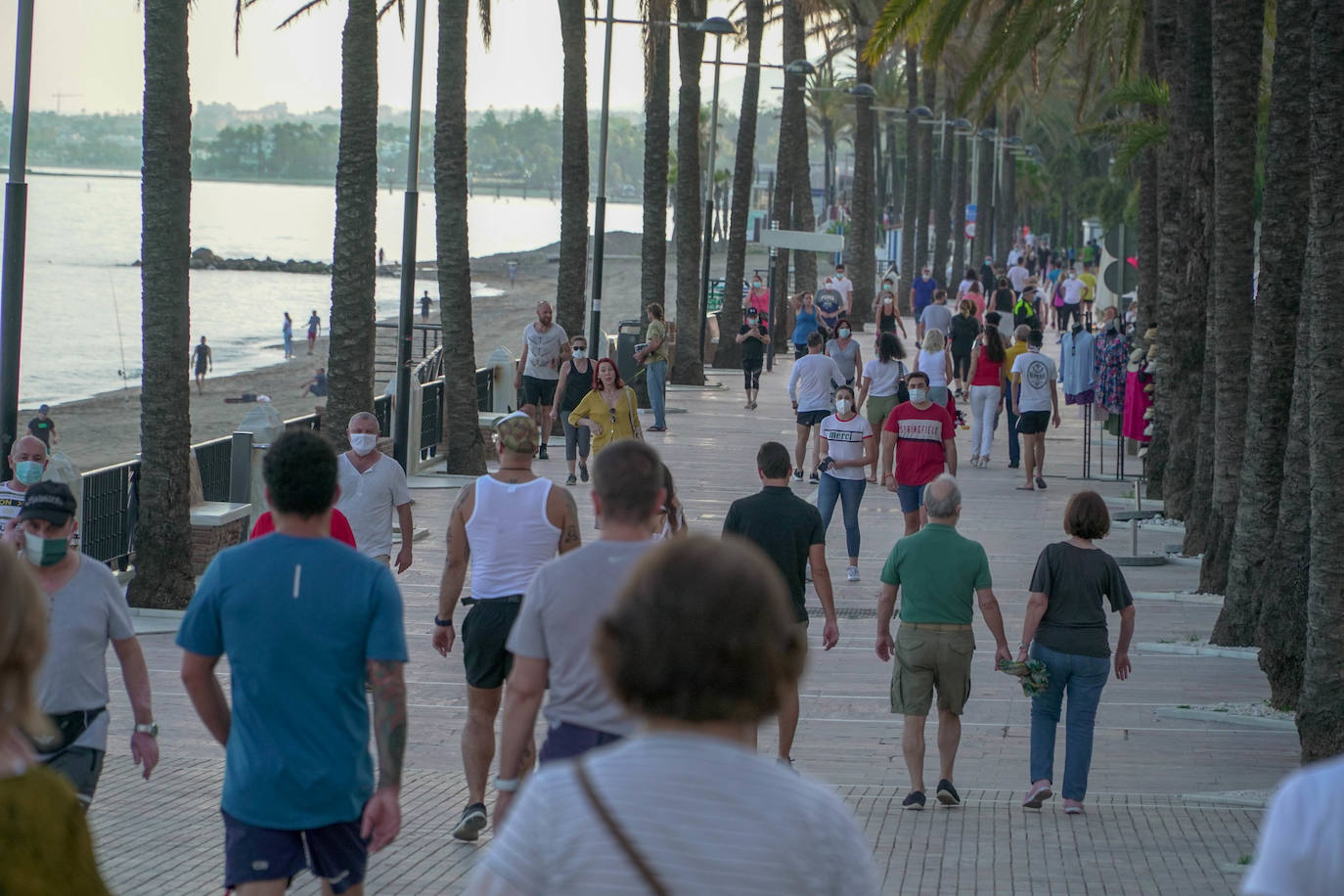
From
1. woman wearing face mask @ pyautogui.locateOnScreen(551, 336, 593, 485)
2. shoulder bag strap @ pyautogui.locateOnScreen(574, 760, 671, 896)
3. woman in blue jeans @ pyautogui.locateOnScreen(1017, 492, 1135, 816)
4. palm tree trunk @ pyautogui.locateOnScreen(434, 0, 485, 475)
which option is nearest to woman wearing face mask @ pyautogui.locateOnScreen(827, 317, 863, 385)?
woman wearing face mask @ pyautogui.locateOnScreen(551, 336, 593, 485)

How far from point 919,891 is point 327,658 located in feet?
9.99

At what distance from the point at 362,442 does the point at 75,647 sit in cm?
478

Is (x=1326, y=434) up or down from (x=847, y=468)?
up

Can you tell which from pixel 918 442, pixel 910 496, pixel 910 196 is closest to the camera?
pixel 918 442

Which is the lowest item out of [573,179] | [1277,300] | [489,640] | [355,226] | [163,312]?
[489,640]

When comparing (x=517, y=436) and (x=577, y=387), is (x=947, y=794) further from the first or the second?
(x=577, y=387)

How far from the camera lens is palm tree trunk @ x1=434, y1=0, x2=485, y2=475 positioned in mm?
21359

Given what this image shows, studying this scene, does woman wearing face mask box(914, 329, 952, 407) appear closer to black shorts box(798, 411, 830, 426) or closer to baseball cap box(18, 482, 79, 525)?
black shorts box(798, 411, 830, 426)

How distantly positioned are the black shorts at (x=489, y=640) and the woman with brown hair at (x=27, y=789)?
373cm

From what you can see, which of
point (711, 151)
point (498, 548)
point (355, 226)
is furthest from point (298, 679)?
point (711, 151)

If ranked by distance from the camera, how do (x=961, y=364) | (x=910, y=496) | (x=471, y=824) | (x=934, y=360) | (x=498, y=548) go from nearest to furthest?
(x=498, y=548)
(x=471, y=824)
(x=910, y=496)
(x=934, y=360)
(x=961, y=364)

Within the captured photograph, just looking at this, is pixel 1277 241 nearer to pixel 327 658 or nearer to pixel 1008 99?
pixel 327 658

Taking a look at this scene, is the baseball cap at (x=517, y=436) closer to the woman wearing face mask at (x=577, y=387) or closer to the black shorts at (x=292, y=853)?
the black shorts at (x=292, y=853)

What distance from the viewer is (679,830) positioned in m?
2.39
